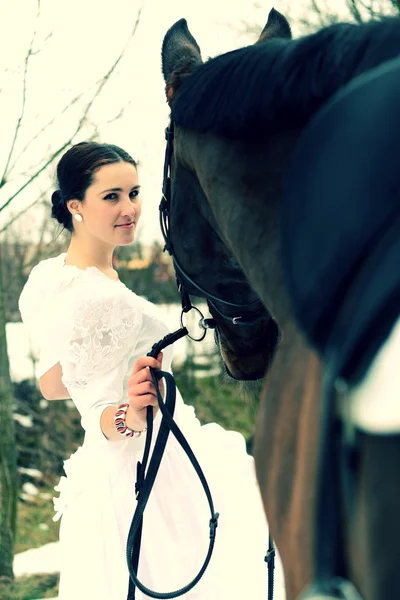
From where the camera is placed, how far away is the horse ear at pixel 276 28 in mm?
1637

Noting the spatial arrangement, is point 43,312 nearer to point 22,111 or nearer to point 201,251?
point 201,251

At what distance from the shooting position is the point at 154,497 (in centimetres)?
220

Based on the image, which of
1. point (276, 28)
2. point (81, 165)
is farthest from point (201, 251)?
point (81, 165)

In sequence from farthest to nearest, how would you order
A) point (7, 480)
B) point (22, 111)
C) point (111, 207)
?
1. point (7, 480)
2. point (22, 111)
3. point (111, 207)

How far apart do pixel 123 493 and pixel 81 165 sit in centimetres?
104

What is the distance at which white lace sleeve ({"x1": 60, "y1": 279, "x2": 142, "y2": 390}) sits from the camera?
214cm

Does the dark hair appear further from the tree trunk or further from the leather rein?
the tree trunk

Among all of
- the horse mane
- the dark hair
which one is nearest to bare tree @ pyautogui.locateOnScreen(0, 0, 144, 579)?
the dark hair

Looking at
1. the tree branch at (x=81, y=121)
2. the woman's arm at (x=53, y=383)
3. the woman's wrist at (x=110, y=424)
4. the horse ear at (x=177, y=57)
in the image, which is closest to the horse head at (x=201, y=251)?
the horse ear at (x=177, y=57)

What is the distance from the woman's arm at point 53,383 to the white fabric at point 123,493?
1.1 inches

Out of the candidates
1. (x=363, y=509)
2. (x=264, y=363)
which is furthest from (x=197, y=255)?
(x=363, y=509)

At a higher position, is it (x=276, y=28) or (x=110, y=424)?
(x=276, y=28)

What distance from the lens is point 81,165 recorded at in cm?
237

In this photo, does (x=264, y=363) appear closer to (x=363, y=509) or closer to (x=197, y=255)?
(x=197, y=255)
